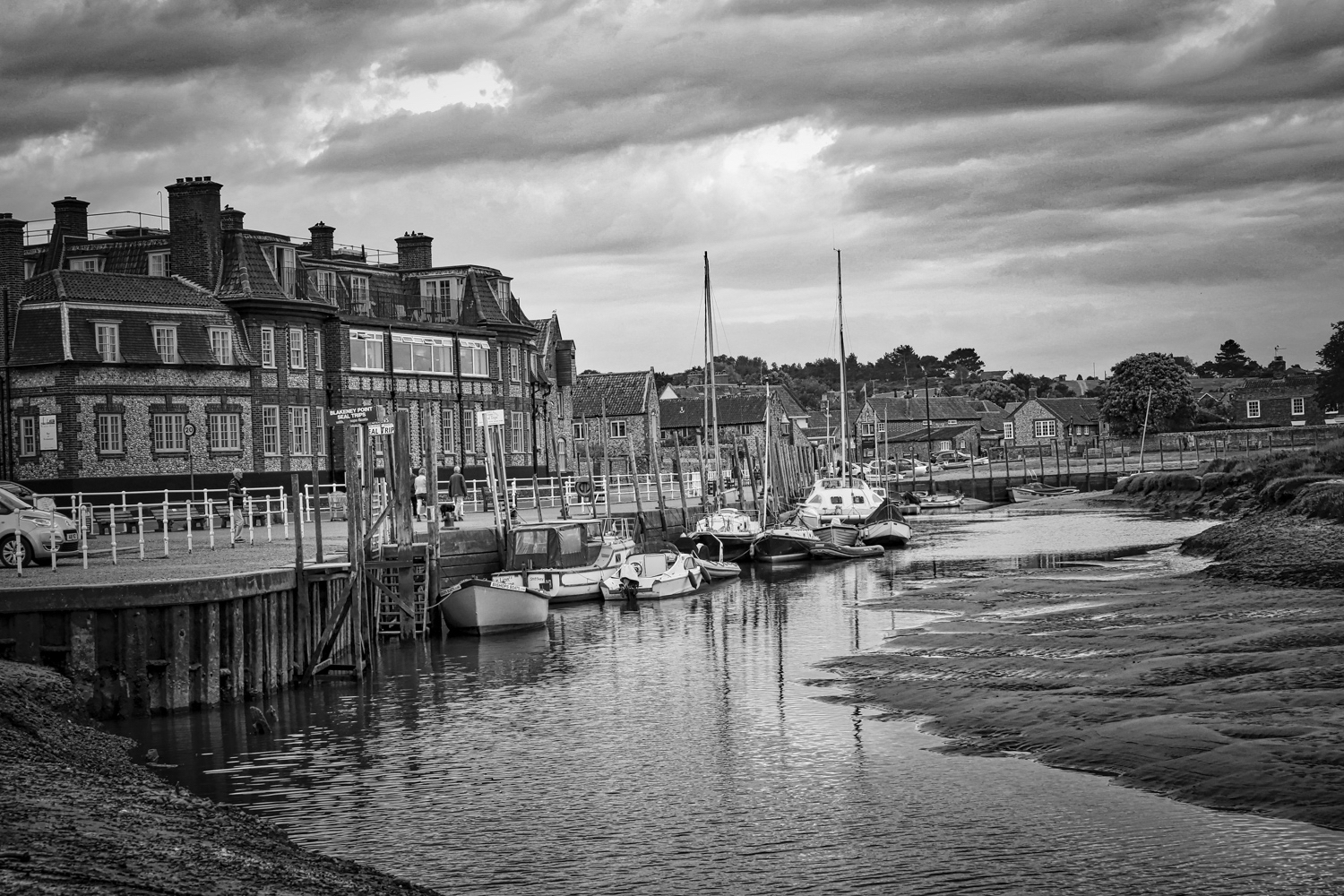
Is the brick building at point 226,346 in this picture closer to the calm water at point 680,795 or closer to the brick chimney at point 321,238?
the brick chimney at point 321,238

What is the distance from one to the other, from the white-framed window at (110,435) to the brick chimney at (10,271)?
4.41 meters

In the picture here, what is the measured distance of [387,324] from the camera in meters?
66.0

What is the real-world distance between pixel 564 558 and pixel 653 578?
3091mm

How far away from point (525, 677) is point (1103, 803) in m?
14.3

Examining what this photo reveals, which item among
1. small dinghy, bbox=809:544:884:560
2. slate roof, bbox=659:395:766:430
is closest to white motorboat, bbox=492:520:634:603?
small dinghy, bbox=809:544:884:560

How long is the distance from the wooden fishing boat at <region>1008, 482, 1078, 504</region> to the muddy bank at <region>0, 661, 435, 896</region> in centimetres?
9448

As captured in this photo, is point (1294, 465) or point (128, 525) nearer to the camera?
point (128, 525)

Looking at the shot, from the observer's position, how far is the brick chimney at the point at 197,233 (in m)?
60.6

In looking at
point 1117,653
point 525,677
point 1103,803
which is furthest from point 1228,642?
point 525,677

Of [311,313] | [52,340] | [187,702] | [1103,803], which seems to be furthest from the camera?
[311,313]

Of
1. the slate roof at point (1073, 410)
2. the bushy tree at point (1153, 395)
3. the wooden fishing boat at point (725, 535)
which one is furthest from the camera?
the slate roof at point (1073, 410)

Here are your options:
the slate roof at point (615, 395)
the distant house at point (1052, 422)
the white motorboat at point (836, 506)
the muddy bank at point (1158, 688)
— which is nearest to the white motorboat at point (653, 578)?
the muddy bank at point (1158, 688)

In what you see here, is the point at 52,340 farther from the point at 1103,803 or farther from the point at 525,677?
the point at 1103,803

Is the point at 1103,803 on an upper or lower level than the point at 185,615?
lower
